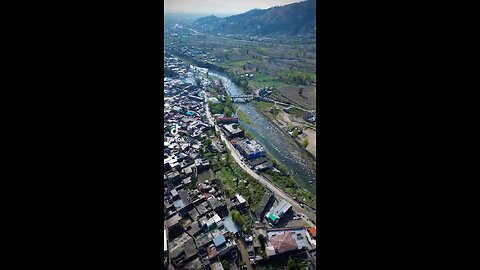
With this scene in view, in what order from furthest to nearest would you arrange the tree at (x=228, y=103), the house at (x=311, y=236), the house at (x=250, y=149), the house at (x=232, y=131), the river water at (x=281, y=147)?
1. the tree at (x=228, y=103)
2. the house at (x=232, y=131)
3. the house at (x=250, y=149)
4. the river water at (x=281, y=147)
5. the house at (x=311, y=236)

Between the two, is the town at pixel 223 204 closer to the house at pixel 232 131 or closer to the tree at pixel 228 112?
the house at pixel 232 131

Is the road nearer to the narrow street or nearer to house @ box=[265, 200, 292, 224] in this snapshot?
house @ box=[265, 200, 292, 224]

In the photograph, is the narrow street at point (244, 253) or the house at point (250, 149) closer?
the narrow street at point (244, 253)

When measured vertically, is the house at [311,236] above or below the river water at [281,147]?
below

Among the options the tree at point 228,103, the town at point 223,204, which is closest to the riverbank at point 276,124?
the tree at point 228,103

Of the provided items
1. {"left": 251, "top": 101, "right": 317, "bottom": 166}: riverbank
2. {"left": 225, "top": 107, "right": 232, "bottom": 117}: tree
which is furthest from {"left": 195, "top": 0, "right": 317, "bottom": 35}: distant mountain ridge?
{"left": 225, "top": 107, "right": 232, "bottom": 117}: tree

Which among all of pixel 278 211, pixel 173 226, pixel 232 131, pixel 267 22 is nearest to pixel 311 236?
pixel 278 211
